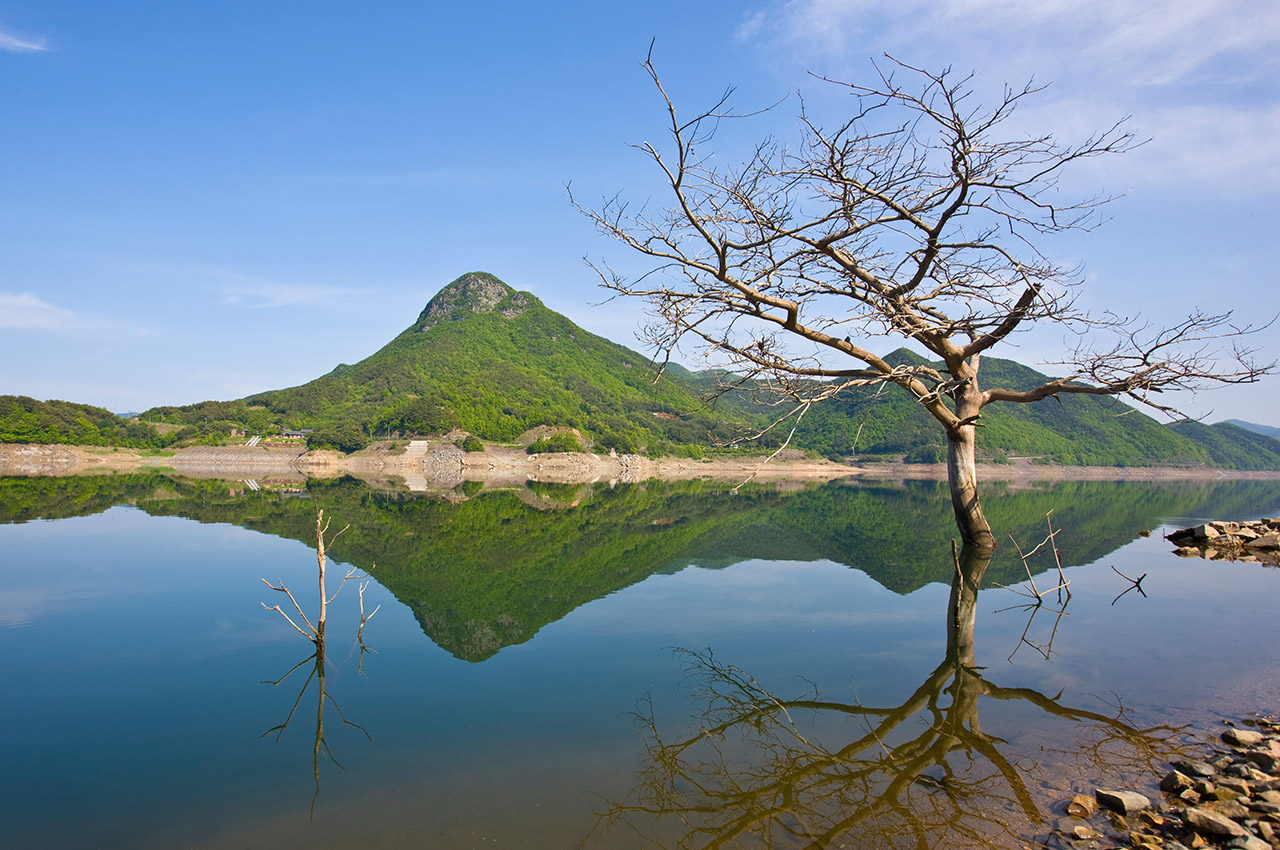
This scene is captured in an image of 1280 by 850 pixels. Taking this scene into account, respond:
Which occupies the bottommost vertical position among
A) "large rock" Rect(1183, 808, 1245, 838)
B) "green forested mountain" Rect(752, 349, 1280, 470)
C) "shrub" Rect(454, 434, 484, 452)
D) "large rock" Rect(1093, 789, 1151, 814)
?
"large rock" Rect(1093, 789, 1151, 814)

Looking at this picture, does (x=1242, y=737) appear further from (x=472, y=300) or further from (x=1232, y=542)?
(x=472, y=300)

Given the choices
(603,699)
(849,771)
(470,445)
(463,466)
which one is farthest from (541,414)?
(849,771)

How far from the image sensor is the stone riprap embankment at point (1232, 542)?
50.9ft

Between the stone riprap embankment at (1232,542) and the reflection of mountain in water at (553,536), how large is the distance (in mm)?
1670

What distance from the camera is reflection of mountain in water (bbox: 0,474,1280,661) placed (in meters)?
11.8

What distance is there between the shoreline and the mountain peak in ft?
309

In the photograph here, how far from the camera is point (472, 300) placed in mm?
184875

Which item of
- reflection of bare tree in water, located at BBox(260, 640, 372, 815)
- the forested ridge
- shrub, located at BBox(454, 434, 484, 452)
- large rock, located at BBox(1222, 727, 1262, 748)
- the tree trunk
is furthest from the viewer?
the forested ridge

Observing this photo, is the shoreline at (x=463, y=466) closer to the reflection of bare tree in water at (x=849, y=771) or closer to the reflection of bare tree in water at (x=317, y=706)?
the reflection of bare tree in water at (x=317, y=706)

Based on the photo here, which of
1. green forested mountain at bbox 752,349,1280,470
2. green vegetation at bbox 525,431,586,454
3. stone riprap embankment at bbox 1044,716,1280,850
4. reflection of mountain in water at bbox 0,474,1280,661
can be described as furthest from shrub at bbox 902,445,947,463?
stone riprap embankment at bbox 1044,716,1280,850

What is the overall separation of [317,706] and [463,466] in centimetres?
8184

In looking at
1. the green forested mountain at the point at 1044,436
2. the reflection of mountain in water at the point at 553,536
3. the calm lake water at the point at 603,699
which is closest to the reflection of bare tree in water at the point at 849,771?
the calm lake water at the point at 603,699

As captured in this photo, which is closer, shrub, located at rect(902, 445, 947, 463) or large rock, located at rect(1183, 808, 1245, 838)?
large rock, located at rect(1183, 808, 1245, 838)

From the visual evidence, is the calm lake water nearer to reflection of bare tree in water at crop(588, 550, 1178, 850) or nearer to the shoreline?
reflection of bare tree in water at crop(588, 550, 1178, 850)
